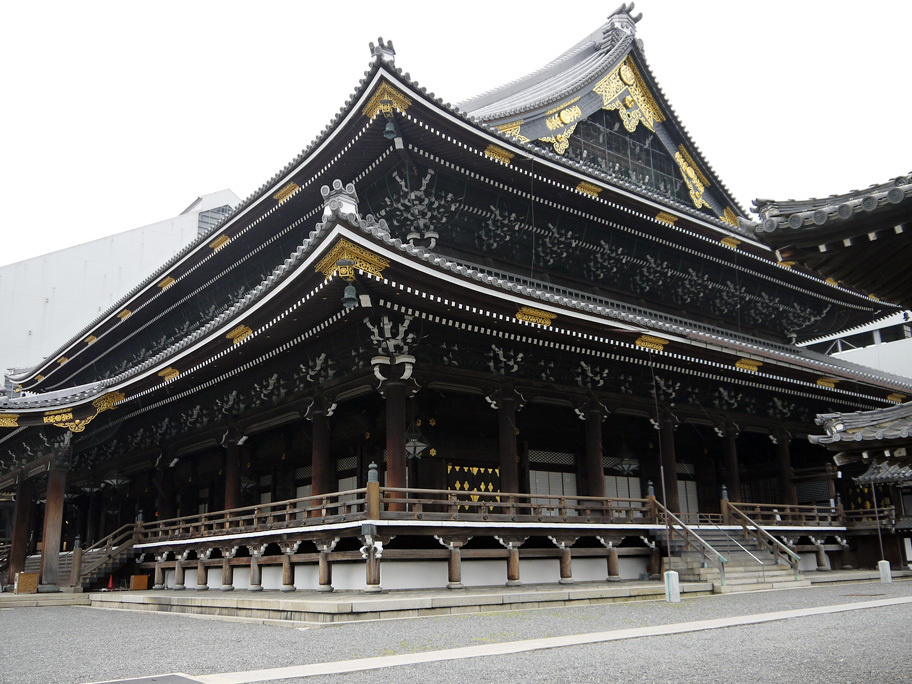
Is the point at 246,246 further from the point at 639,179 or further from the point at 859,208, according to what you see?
the point at 859,208

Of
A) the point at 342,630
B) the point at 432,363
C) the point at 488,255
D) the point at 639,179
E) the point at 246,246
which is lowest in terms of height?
the point at 342,630

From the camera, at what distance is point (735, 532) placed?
1877cm

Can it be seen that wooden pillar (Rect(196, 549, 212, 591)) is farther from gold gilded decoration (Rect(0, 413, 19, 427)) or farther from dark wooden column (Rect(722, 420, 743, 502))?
dark wooden column (Rect(722, 420, 743, 502))

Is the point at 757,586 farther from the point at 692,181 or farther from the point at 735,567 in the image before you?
the point at 692,181

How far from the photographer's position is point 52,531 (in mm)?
19984

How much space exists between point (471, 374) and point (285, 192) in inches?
274

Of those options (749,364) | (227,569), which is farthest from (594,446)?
(227,569)

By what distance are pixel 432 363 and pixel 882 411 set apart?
9.95m

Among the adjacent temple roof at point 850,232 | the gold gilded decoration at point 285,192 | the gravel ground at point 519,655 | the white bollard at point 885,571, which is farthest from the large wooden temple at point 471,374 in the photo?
the adjacent temple roof at point 850,232

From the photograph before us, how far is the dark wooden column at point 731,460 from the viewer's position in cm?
2100

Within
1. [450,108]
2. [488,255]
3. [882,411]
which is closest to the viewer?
[882,411]

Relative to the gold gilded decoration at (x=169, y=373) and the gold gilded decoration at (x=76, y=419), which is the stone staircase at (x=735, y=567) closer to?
the gold gilded decoration at (x=169, y=373)

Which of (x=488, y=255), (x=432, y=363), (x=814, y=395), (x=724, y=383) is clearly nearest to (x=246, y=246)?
(x=488, y=255)

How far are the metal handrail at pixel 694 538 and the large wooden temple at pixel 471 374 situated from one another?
4.7 inches
